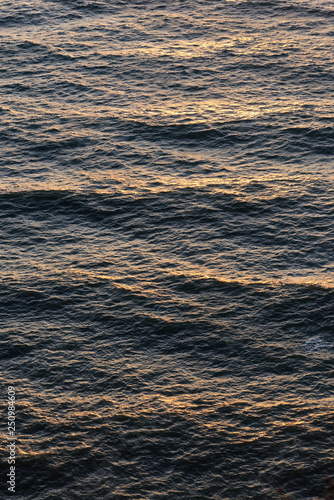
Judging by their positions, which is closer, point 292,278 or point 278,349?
point 278,349

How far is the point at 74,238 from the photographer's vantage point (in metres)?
20.3

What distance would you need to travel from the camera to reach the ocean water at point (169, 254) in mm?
14633

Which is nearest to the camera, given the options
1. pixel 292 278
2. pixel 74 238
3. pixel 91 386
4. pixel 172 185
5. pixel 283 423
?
pixel 283 423

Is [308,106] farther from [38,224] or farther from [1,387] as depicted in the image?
[1,387]

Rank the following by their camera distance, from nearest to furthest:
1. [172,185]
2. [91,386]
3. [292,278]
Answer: [91,386] < [292,278] < [172,185]

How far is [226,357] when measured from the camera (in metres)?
16.7

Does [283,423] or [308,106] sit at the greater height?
[308,106]

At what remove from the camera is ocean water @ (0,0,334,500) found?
14633mm

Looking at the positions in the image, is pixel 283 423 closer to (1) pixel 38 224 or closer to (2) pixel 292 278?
(2) pixel 292 278

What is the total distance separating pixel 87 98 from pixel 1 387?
13.7m

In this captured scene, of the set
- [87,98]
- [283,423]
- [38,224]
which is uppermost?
[87,98]

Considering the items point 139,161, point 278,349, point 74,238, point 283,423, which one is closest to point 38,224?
point 74,238

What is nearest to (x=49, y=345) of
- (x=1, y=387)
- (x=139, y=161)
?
(x=1, y=387)

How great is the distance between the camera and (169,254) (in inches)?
776
